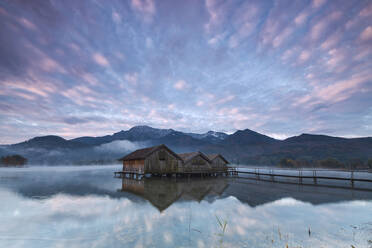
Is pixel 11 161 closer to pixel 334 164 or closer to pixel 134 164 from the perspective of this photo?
pixel 134 164

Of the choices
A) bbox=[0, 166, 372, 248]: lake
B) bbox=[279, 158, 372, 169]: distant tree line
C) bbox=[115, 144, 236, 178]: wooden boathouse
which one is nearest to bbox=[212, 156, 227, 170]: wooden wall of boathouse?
bbox=[115, 144, 236, 178]: wooden boathouse

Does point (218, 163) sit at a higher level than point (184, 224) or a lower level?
higher

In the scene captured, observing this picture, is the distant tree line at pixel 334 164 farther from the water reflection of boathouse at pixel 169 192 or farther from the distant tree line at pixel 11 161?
the distant tree line at pixel 11 161

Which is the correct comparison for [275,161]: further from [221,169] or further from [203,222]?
[203,222]

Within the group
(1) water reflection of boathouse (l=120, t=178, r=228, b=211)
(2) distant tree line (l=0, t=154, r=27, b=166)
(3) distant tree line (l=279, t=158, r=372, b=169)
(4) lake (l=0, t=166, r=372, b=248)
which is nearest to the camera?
(4) lake (l=0, t=166, r=372, b=248)

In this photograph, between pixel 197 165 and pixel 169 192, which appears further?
pixel 197 165

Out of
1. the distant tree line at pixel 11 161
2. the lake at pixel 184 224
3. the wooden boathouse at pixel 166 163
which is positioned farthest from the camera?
the distant tree line at pixel 11 161

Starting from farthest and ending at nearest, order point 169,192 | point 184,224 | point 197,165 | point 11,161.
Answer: point 11,161, point 197,165, point 169,192, point 184,224

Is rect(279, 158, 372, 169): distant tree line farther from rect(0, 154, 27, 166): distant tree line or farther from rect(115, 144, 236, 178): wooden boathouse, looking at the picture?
rect(0, 154, 27, 166): distant tree line

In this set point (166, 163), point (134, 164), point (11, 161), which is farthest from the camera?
point (11, 161)

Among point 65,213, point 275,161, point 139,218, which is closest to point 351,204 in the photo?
point 139,218

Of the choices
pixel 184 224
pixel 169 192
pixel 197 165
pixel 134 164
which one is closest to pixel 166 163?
pixel 197 165

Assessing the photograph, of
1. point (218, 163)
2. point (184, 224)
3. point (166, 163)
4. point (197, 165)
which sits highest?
point (166, 163)

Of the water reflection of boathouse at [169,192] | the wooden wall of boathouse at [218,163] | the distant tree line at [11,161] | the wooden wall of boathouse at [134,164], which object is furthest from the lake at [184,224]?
the distant tree line at [11,161]
